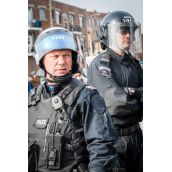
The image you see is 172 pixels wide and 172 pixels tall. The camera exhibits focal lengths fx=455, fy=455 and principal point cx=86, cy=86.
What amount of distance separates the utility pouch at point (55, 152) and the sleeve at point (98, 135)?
0.51 ft

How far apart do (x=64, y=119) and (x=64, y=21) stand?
574 mm

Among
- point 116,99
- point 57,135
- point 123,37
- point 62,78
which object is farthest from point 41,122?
point 123,37

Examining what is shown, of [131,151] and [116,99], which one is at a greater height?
[116,99]

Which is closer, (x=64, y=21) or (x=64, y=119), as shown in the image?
(x=64, y=119)

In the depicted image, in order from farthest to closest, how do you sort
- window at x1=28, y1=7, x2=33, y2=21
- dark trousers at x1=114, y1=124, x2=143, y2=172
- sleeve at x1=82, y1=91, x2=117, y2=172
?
window at x1=28, y1=7, x2=33, y2=21 → dark trousers at x1=114, y1=124, x2=143, y2=172 → sleeve at x1=82, y1=91, x2=117, y2=172

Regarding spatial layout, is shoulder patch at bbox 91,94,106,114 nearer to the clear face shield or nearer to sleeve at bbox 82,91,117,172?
sleeve at bbox 82,91,117,172

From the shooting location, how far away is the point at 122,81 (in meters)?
2.63

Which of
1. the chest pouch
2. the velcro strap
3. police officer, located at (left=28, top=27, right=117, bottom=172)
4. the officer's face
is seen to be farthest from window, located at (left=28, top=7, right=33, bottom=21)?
the velcro strap

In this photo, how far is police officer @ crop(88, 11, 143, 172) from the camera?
2592 millimetres

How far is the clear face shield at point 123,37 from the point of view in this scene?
2.60 m

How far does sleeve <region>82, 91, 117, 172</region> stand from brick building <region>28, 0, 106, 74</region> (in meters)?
0.33

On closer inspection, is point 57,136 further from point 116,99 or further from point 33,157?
point 116,99
